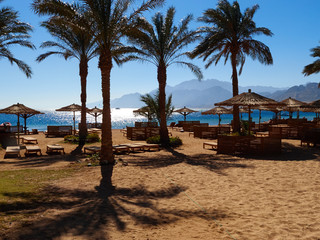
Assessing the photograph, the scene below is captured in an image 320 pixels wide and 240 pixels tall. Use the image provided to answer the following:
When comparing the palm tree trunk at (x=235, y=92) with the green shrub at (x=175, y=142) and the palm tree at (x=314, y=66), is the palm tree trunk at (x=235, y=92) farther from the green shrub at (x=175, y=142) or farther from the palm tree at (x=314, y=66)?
the palm tree at (x=314, y=66)

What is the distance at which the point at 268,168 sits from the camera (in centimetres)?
902

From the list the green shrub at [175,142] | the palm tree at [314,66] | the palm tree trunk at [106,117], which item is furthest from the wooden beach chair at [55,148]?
the palm tree at [314,66]

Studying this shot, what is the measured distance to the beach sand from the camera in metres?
4.18

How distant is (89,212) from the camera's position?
196 inches

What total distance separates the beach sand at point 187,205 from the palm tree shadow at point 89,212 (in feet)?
0.05

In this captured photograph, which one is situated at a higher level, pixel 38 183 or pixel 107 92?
pixel 107 92

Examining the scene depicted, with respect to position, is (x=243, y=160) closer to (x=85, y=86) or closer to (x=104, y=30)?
(x=104, y=30)

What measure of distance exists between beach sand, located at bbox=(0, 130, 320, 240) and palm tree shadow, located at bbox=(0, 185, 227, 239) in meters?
0.01

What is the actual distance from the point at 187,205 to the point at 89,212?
6.57ft

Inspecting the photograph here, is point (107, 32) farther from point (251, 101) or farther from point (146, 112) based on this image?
point (146, 112)

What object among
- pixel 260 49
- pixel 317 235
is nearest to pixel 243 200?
pixel 317 235

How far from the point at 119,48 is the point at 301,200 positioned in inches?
437

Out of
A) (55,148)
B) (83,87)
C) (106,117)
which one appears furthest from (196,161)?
(83,87)

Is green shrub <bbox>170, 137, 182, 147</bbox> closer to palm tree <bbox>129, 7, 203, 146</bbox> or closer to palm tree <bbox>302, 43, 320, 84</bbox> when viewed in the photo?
palm tree <bbox>129, 7, 203, 146</bbox>
